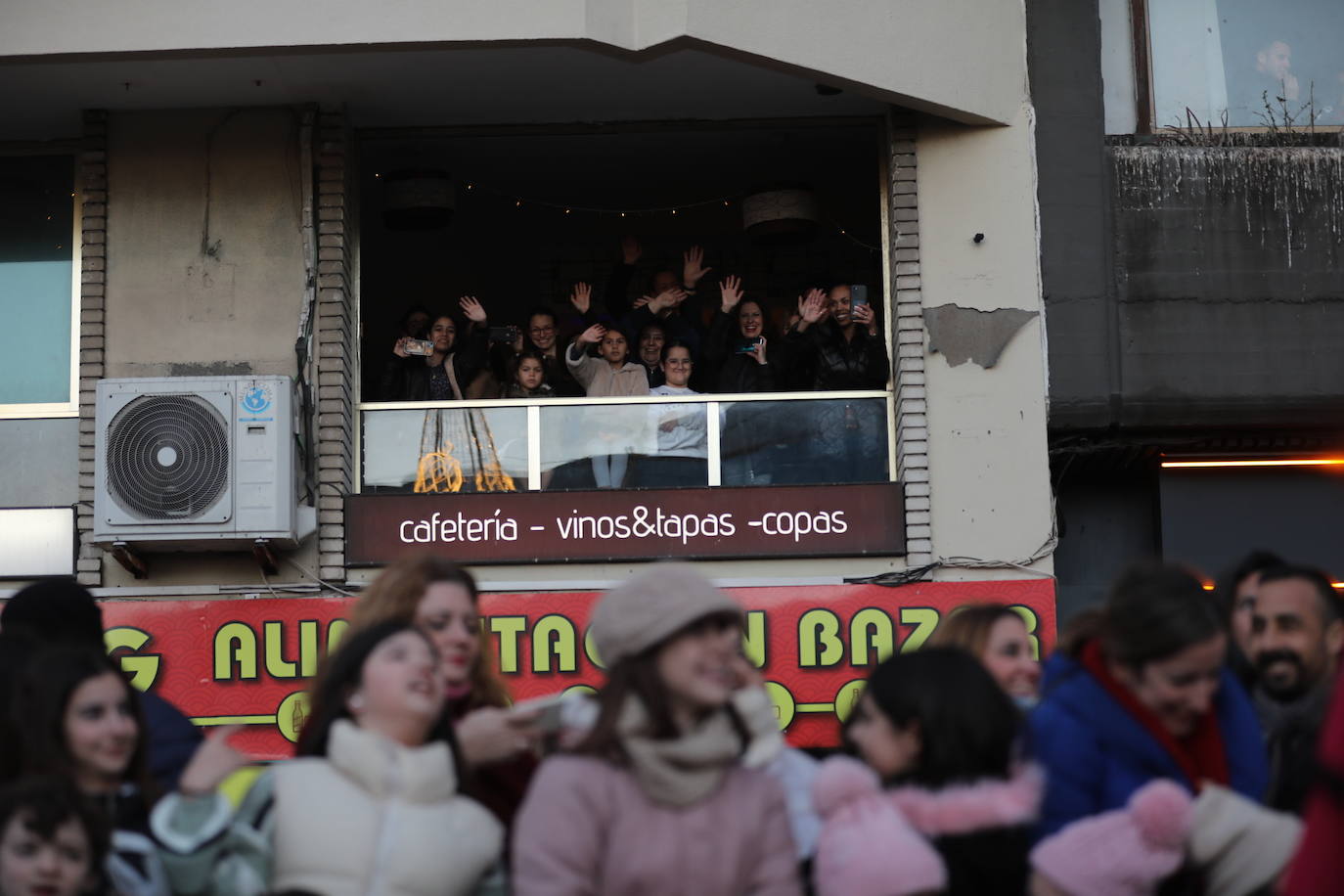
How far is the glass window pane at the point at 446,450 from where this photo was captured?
38.0ft

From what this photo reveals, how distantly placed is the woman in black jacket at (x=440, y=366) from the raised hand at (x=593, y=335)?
26.8 inches

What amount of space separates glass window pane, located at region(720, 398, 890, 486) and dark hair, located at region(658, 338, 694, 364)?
1.83ft

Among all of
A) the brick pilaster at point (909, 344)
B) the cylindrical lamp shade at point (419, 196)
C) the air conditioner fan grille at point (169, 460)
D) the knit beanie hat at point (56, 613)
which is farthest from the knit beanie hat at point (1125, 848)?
the cylindrical lamp shade at point (419, 196)

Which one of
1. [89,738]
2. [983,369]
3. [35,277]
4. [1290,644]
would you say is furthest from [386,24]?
[1290,644]

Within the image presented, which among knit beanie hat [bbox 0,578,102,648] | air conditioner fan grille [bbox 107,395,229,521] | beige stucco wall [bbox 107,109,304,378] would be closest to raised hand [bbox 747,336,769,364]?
beige stucco wall [bbox 107,109,304,378]

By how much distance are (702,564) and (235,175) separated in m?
3.87

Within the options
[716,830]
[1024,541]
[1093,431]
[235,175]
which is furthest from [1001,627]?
[235,175]

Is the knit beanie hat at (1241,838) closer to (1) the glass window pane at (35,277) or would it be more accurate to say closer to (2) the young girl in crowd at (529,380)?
(2) the young girl in crowd at (529,380)

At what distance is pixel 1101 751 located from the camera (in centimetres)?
473

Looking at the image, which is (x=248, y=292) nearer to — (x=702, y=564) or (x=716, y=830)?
(x=702, y=564)

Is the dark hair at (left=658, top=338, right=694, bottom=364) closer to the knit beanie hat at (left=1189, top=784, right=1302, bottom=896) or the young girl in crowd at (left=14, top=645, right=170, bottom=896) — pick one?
the young girl in crowd at (left=14, top=645, right=170, bottom=896)

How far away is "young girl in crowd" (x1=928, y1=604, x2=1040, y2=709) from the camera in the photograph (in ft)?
18.5

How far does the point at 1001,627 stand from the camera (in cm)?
570

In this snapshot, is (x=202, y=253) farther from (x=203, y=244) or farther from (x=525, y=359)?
(x=525, y=359)
